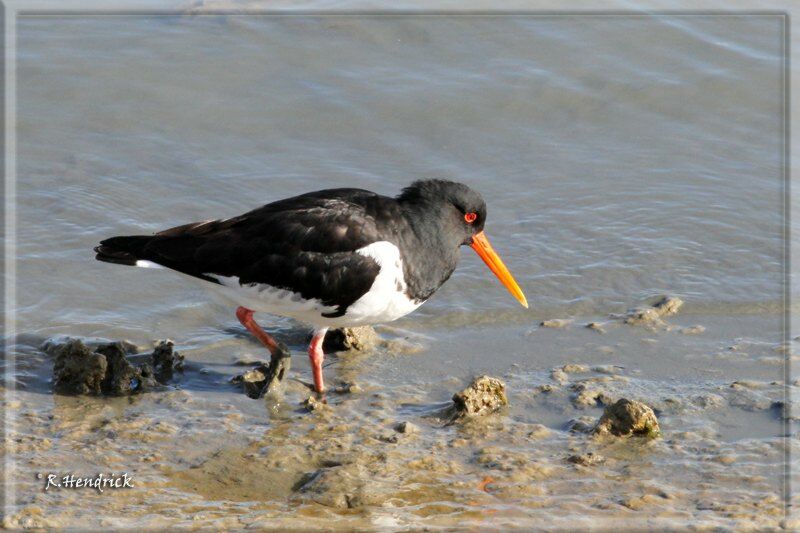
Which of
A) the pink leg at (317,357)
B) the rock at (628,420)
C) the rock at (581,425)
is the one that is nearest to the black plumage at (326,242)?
the pink leg at (317,357)

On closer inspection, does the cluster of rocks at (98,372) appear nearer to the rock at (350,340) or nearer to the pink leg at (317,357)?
the pink leg at (317,357)

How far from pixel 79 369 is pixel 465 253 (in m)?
3.29

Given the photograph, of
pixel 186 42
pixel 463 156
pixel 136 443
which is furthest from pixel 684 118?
pixel 136 443

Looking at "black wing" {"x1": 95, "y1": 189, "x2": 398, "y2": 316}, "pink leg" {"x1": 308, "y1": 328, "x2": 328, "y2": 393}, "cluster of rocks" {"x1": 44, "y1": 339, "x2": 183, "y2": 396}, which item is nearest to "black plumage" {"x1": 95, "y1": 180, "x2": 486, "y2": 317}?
"black wing" {"x1": 95, "y1": 189, "x2": 398, "y2": 316}

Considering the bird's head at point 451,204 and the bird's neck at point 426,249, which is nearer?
the bird's neck at point 426,249

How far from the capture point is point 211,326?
6816 mm

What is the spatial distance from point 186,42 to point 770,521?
7.89 m

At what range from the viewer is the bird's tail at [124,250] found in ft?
20.1

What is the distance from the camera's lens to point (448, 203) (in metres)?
6.23

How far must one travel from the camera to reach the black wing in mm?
5809

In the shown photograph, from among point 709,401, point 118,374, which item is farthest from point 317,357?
point 709,401

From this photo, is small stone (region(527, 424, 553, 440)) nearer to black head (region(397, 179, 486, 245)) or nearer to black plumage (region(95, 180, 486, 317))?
black plumage (region(95, 180, 486, 317))

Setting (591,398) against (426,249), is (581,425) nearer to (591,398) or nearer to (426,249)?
(591,398)

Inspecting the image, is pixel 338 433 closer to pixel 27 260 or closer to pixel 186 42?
pixel 27 260
